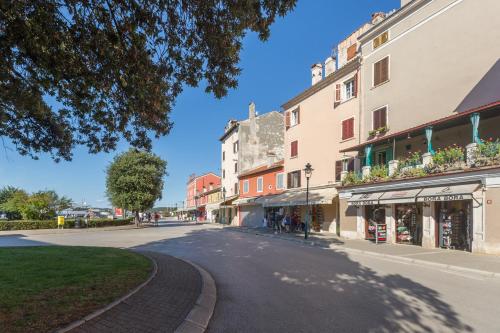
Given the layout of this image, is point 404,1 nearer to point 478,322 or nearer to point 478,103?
point 478,103

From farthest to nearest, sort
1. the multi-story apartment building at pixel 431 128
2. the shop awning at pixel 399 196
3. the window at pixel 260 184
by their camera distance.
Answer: the window at pixel 260 184
the shop awning at pixel 399 196
the multi-story apartment building at pixel 431 128

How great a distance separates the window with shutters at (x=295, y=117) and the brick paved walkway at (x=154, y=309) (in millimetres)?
25481

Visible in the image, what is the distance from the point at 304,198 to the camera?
Result: 26.6 metres

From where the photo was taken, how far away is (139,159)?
4253 cm

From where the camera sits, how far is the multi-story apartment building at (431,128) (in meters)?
14.4

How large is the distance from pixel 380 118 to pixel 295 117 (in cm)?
1195

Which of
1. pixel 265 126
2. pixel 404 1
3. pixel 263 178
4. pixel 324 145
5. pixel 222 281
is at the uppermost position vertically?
pixel 404 1

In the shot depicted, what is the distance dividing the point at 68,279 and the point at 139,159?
119ft

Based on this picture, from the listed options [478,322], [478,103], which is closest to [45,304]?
[478,322]

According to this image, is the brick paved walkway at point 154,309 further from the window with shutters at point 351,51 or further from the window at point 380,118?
the window with shutters at point 351,51

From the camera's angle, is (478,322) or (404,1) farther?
(404,1)

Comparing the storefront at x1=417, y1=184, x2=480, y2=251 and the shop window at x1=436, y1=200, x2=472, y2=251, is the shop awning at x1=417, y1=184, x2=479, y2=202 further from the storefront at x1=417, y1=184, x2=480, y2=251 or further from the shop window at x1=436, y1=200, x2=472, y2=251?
the shop window at x1=436, y1=200, x2=472, y2=251

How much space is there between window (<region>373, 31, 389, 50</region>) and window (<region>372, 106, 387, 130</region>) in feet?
13.7

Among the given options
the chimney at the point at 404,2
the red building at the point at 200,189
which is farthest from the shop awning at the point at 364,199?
the red building at the point at 200,189
